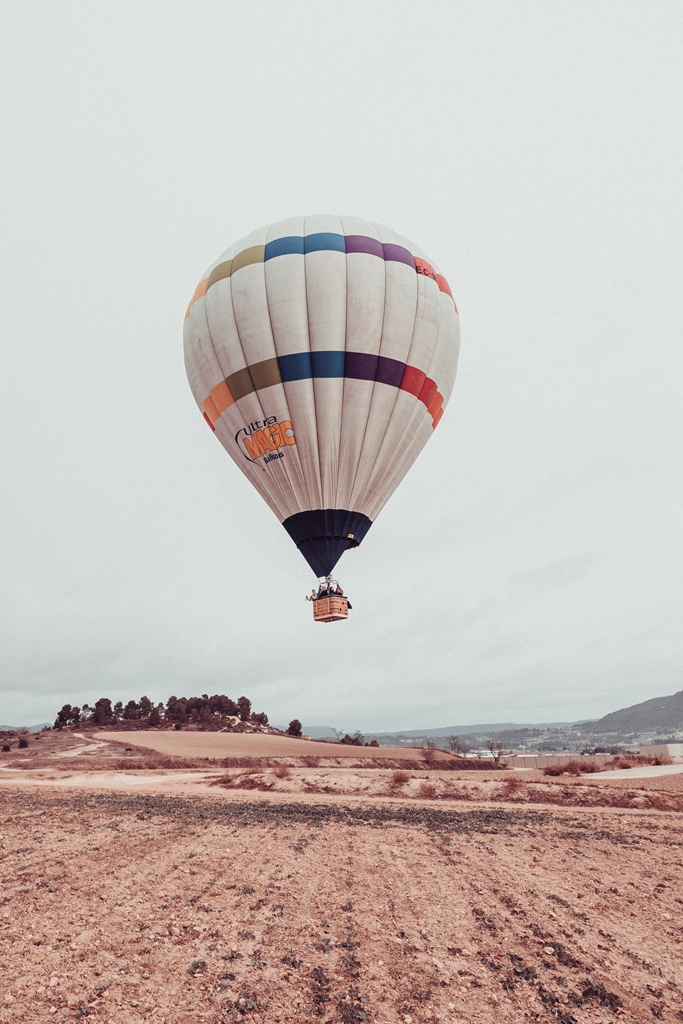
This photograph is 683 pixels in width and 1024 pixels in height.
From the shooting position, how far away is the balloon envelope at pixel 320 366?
20453mm

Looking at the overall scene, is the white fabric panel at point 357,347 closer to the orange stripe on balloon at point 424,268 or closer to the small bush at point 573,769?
the orange stripe on balloon at point 424,268

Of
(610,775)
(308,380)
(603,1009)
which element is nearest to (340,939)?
(603,1009)

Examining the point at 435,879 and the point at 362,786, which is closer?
the point at 435,879

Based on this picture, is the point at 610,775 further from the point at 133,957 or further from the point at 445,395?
the point at 133,957

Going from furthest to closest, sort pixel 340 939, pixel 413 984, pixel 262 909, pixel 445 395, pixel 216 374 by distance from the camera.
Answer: pixel 445 395, pixel 216 374, pixel 262 909, pixel 340 939, pixel 413 984

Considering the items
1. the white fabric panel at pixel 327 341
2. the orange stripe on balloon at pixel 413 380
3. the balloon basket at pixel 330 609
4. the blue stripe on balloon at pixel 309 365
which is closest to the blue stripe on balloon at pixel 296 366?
the blue stripe on balloon at pixel 309 365

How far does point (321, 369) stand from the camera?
2034cm

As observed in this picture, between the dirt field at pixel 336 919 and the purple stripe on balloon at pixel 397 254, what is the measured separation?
19.1 metres

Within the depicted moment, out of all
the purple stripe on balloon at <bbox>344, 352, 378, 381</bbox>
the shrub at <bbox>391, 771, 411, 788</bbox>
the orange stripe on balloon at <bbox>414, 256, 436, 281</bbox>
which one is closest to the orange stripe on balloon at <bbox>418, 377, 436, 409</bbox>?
the purple stripe on balloon at <bbox>344, 352, 378, 381</bbox>

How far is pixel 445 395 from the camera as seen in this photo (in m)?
24.3

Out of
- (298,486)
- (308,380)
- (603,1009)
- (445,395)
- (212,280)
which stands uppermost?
(212,280)

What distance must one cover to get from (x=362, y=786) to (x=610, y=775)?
53.8ft

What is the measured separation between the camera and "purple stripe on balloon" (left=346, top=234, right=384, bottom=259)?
2148cm

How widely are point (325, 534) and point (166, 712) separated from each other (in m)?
67.0
